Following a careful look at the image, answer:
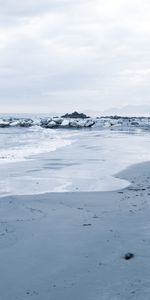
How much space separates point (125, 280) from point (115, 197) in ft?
17.1

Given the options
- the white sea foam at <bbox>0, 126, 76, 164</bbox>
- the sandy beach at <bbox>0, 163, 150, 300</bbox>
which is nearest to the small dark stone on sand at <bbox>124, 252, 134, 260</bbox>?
the sandy beach at <bbox>0, 163, 150, 300</bbox>

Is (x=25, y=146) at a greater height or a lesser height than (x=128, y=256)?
lesser

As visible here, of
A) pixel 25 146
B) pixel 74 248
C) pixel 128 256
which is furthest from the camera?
pixel 25 146

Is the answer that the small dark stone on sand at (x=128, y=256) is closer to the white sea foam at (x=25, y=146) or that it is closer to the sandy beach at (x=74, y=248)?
the sandy beach at (x=74, y=248)

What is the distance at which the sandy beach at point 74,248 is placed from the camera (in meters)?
5.09

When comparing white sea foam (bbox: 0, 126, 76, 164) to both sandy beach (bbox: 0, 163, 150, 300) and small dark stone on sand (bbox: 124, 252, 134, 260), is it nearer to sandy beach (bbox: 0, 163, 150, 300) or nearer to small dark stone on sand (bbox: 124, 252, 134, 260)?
sandy beach (bbox: 0, 163, 150, 300)

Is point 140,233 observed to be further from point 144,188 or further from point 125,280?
point 144,188

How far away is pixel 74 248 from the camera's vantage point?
255 inches

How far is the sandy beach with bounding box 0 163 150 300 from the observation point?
16.7 ft

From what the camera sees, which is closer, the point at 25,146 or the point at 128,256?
the point at 128,256

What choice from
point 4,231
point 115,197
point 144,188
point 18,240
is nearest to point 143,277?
point 18,240

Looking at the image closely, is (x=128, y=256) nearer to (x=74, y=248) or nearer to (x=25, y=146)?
(x=74, y=248)

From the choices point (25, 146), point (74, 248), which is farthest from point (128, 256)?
point (25, 146)

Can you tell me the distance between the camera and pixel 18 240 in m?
6.94
